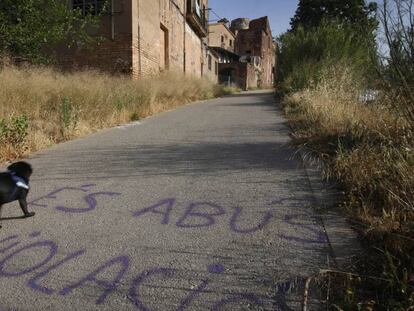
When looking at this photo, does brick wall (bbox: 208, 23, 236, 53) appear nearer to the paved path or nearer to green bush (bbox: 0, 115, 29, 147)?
green bush (bbox: 0, 115, 29, 147)

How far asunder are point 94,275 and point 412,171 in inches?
95.5

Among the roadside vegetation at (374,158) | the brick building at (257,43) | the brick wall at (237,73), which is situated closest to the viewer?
the roadside vegetation at (374,158)

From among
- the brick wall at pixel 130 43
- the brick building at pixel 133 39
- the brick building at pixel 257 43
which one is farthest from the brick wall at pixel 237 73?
the brick wall at pixel 130 43

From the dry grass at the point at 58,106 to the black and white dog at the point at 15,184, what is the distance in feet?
7.94

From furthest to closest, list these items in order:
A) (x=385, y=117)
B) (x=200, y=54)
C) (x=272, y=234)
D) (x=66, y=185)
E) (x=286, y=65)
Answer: (x=200, y=54)
(x=286, y=65)
(x=385, y=117)
(x=66, y=185)
(x=272, y=234)

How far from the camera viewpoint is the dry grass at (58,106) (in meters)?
6.20

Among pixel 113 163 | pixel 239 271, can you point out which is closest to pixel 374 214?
pixel 239 271

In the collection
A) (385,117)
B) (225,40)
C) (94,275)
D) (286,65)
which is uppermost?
(225,40)

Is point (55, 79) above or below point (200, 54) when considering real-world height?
below

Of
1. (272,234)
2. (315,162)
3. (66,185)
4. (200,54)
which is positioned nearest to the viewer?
(272,234)

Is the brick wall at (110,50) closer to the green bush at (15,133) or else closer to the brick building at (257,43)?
the green bush at (15,133)

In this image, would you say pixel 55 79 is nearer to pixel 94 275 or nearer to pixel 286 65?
pixel 94 275

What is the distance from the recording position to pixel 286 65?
51.7 ft

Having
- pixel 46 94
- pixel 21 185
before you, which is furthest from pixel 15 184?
pixel 46 94
